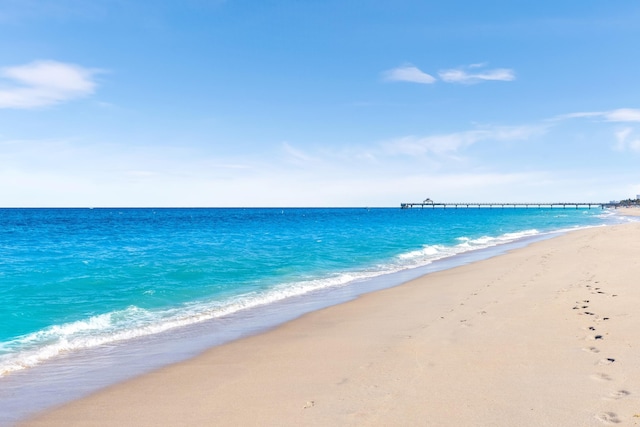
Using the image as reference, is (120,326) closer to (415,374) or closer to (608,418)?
(415,374)

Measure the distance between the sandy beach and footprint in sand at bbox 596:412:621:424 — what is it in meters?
0.02

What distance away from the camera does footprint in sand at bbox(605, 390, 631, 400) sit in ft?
Result: 17.4

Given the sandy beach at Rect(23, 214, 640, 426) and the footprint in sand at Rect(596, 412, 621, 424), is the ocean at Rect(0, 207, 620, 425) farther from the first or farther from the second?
the footprint in sand at Rect(596, 412, 621, 424)

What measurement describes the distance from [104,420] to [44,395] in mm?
1743

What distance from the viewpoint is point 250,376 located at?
6988 mm

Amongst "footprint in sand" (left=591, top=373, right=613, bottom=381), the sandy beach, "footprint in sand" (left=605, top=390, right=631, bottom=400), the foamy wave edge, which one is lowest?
the foamy wave edge

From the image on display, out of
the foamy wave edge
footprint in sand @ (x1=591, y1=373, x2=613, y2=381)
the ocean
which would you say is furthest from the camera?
the foamy wave edge

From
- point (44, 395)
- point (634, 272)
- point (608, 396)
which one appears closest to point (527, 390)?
point (608, 396)

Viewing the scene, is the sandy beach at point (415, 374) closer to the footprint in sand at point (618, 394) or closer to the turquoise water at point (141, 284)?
the footprint in sand at point (618, 394)

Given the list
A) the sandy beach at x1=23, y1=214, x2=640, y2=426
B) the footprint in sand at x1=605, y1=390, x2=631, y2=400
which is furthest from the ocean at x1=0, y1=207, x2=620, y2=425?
the footprint in sand at x1=605, y1=390, x2=631, y2=400

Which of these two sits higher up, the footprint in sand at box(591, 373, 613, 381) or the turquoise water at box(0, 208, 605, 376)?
the footprint in sand at box(591, 373, 613, 381)

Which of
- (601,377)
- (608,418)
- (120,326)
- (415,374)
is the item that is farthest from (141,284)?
(608,418)

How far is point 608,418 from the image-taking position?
4.80 meters

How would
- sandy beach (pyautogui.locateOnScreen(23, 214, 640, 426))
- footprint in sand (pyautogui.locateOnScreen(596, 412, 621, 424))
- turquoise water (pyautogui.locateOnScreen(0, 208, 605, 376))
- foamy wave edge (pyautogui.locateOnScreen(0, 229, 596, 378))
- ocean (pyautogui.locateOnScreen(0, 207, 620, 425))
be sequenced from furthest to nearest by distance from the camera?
turquoise water (pyautogui.locateOnScreen(0, 208, 605, 376)), foamy wave edge (pyautogui.locateOnScreen(0, 229, 596, 378)), ocean (pyautogui.locateOnScreen(0, 207, 620, 425)), sandy beach (pyautogui.locateOnScreen(23, 214, 640, 426)), footprint in sand (pyautogui.locateOnScreen(596, 412, 621, 424))
